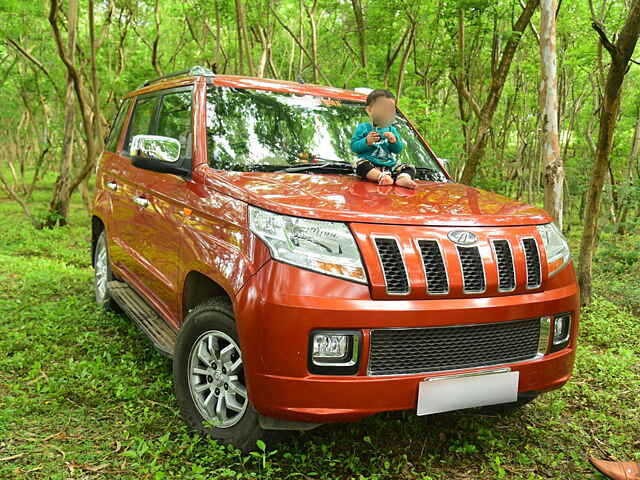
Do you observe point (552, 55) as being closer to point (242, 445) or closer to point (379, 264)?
point (379, 264)

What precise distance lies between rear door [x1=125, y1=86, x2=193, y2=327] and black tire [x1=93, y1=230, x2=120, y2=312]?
1.14m

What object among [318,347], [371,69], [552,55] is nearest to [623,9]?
[371,69]

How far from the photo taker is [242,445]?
110 inches

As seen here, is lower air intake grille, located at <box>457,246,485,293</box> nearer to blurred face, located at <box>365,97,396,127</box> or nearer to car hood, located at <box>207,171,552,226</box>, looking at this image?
car hood, located at <box>207,171,552,226</box>

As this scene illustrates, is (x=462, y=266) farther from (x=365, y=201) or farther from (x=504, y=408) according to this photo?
(x=504, y=408)

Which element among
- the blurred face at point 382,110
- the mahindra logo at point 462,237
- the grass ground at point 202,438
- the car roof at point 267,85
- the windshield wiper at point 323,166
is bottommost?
the grass ground at point 202,438

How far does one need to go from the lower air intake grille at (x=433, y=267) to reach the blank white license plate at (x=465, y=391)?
396 mm

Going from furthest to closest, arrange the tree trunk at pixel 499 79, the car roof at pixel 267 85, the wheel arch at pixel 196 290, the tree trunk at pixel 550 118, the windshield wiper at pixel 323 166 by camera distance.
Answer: the tree trunk at pixel 499 79 < the tree trunk at pixel 550 118 < the car roof at pixel 267 85 < the windshield wiper at pixel 323 166 < the wheel arch at pixel 196 290

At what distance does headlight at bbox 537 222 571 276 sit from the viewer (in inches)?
116

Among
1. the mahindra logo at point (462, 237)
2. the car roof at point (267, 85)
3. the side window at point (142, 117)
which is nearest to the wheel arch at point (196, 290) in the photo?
the mahindra logo at point (462, 237)

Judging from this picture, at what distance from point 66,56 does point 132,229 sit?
24.4ft

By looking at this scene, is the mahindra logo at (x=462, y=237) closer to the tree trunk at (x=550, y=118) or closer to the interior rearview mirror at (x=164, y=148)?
the interior rearview mirror at (x=164, y=148)

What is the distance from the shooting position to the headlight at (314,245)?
8.06 feet

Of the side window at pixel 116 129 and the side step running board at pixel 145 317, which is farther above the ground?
the side window at pixel 116 129
